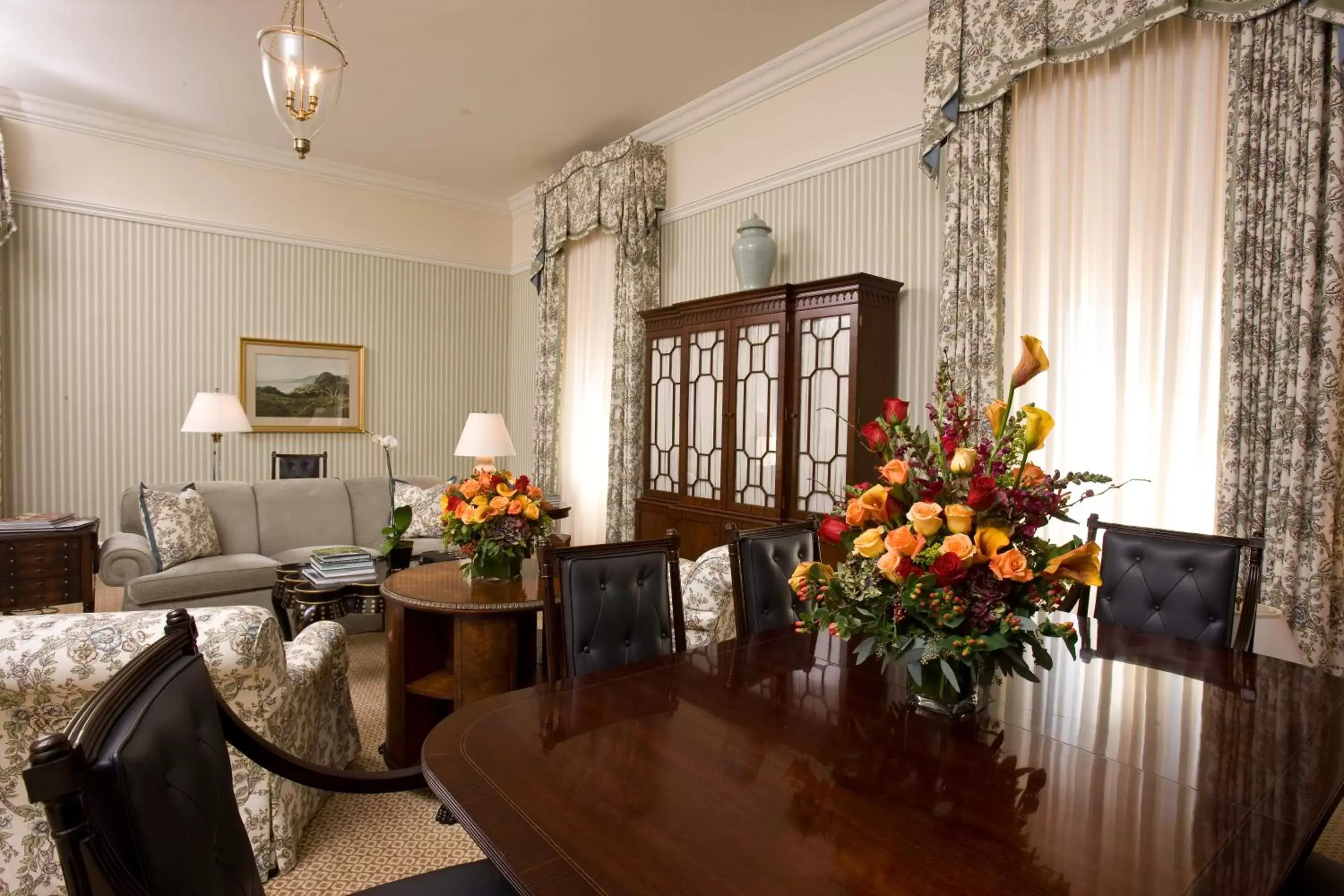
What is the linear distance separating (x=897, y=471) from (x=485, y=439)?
3.38 meters

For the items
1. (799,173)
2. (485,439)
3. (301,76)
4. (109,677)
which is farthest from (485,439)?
(109,677)

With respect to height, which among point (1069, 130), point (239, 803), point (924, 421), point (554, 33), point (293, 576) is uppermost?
point (554, 33)

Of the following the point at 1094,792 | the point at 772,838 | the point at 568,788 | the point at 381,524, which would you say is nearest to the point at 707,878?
the point at 772,838

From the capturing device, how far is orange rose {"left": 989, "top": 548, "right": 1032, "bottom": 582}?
4.17ft

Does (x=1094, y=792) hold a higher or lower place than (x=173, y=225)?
lower

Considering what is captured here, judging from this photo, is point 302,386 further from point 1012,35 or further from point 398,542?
point 1012,35

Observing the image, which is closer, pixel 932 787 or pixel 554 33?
pixel 932 787

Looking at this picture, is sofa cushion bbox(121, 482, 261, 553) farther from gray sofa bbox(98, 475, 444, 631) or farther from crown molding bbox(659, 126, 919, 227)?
crown molding bbox(659, 126, 919, 227)

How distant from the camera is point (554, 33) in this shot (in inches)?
169

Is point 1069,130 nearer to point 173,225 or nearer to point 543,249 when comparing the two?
point 543,249

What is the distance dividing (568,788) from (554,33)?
431 centimetres

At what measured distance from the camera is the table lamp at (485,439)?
4.37 metres

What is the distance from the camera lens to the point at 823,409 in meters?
3.89

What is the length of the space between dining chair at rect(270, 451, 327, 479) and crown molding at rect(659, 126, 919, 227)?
11.1 ft
